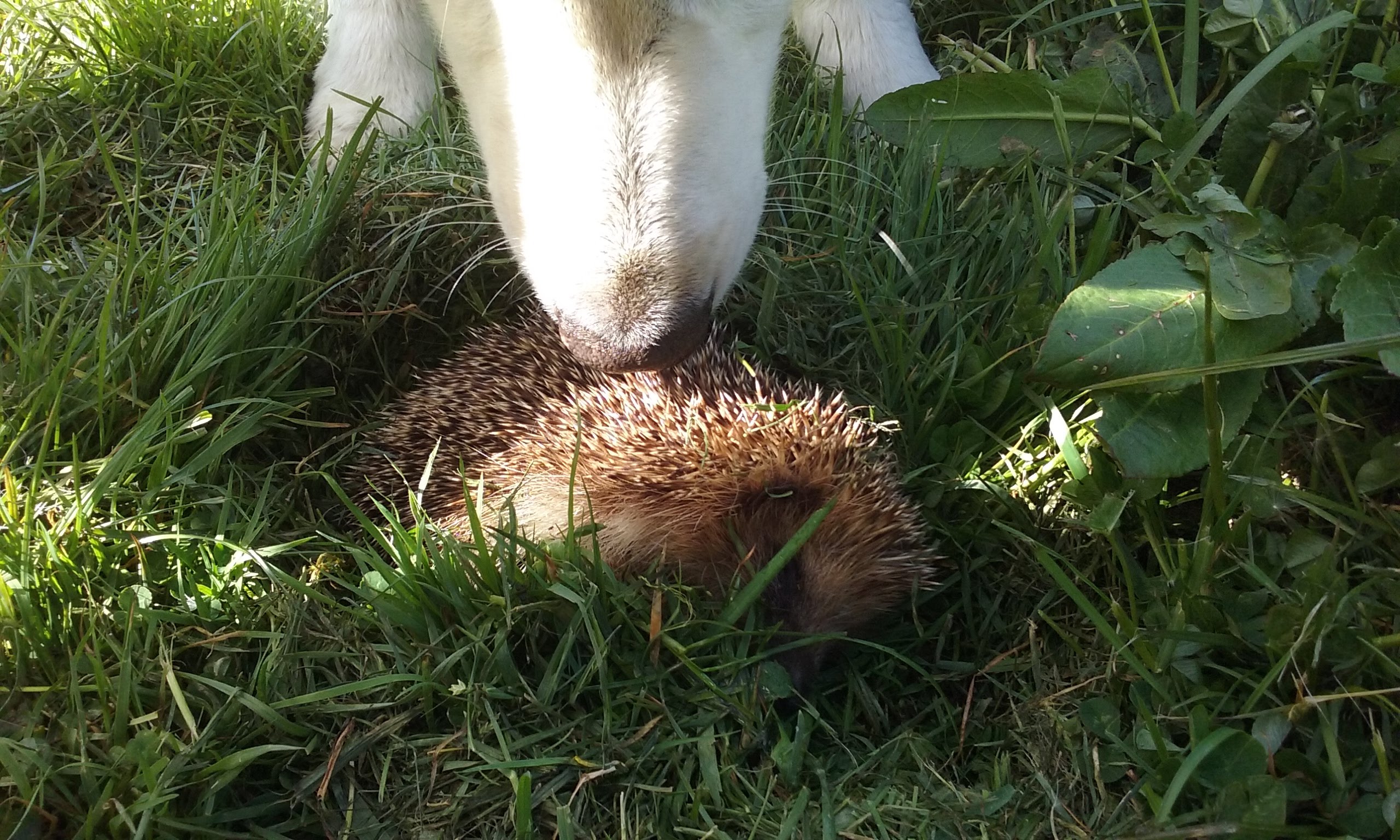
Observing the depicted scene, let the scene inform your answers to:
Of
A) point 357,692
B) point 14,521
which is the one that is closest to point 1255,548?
point 357,692

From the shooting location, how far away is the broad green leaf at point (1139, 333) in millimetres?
1799

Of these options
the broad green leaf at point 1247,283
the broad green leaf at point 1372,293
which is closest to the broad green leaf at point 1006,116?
the broad green leaf at point 1247,283

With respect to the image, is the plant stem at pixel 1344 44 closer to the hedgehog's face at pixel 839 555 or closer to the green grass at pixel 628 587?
the green grass at pixel 628 587

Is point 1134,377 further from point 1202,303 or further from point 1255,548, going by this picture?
point 1255,548

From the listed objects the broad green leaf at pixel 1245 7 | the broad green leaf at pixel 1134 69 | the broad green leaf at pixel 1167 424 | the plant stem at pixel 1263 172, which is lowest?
the broad green leaf at pixel 1167 424

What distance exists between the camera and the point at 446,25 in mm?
2039

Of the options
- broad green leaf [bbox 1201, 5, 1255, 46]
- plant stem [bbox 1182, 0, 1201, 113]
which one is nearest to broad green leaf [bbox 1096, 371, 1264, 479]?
plant stem [bbox 1182, 0, 1201, 113]

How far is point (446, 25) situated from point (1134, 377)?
1.47 meters

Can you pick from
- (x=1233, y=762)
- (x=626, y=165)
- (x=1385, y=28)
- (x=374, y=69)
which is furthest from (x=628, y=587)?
(x=1385, y=28)

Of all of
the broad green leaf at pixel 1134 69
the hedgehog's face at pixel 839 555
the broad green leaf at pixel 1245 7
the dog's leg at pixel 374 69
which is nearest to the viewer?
the hedgehog's face at pixel 839 555

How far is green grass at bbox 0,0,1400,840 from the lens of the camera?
1.57 meters

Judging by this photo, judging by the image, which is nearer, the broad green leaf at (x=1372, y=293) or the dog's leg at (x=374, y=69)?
the broad green leaf at (x=1372, y=293)

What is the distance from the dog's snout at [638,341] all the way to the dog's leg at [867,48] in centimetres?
125

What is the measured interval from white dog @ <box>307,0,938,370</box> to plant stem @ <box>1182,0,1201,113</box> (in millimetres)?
1029
